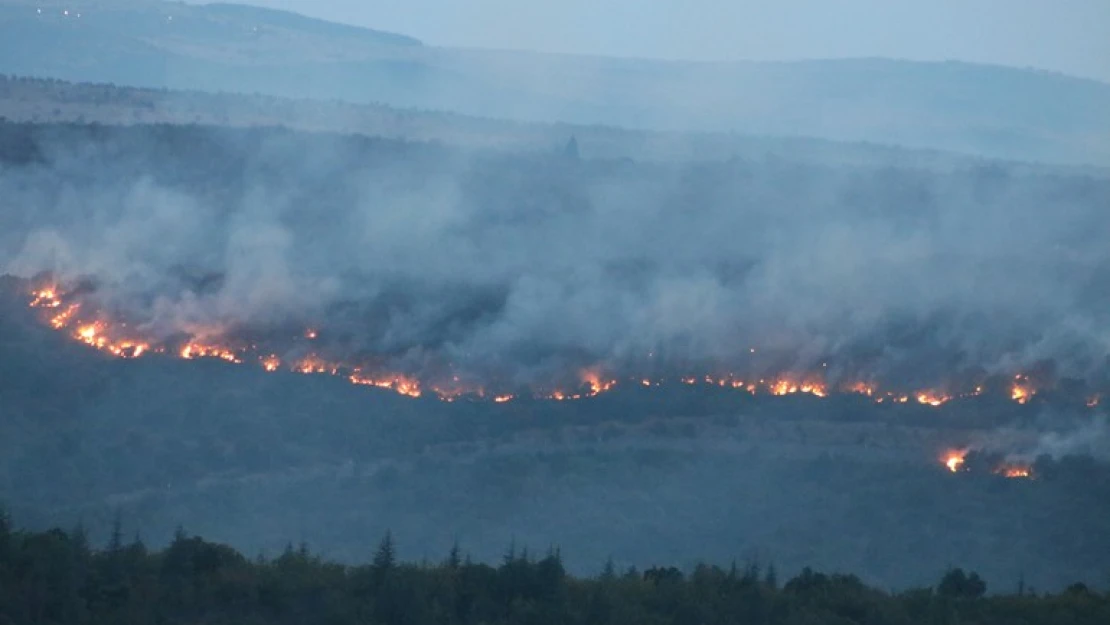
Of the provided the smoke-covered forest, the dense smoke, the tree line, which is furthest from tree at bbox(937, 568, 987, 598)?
the dense smoke

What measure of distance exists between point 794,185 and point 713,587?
100 feet

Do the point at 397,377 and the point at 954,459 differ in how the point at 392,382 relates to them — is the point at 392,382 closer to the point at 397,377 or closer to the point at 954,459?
the point at 397,377

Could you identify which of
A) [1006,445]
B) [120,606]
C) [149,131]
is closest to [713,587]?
[120,606]

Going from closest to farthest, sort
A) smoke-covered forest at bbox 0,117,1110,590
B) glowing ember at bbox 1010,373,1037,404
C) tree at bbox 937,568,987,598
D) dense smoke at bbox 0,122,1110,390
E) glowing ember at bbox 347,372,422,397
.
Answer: tree at bbox 937,568,987,598, smoke-covered forest at bbox 0,117,1110,590, glowing ember at bbox 347,372,422,397, glowing ember at bbox 1010,373,1037,404, dense smoke at bbox 0,122,1110,390

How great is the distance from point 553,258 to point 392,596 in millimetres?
22407

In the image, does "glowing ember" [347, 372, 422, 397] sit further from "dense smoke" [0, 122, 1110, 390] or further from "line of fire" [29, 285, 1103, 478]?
"dense smoke" [0, 122, 1110, 390]

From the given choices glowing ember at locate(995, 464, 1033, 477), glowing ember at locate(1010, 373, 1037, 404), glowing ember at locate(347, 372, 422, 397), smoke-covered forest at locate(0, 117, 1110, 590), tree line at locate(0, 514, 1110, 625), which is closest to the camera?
tree line at locate(0, 514, 1110, 625)

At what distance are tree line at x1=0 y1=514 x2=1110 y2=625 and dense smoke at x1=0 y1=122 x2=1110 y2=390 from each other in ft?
42.7

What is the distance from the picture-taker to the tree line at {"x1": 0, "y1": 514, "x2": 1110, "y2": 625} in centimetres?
1186

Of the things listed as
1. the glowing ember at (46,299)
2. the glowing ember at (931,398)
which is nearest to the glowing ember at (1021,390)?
the glowing ember at (931,398)

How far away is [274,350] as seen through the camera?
26.5m

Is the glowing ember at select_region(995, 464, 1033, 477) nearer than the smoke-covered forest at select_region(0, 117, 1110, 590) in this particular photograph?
No

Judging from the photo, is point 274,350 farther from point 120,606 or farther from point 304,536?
point 120,606

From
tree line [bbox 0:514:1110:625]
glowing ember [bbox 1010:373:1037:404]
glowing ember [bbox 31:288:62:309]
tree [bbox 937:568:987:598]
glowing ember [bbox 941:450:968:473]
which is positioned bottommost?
tree line [bbox 0:514:1110:625]
